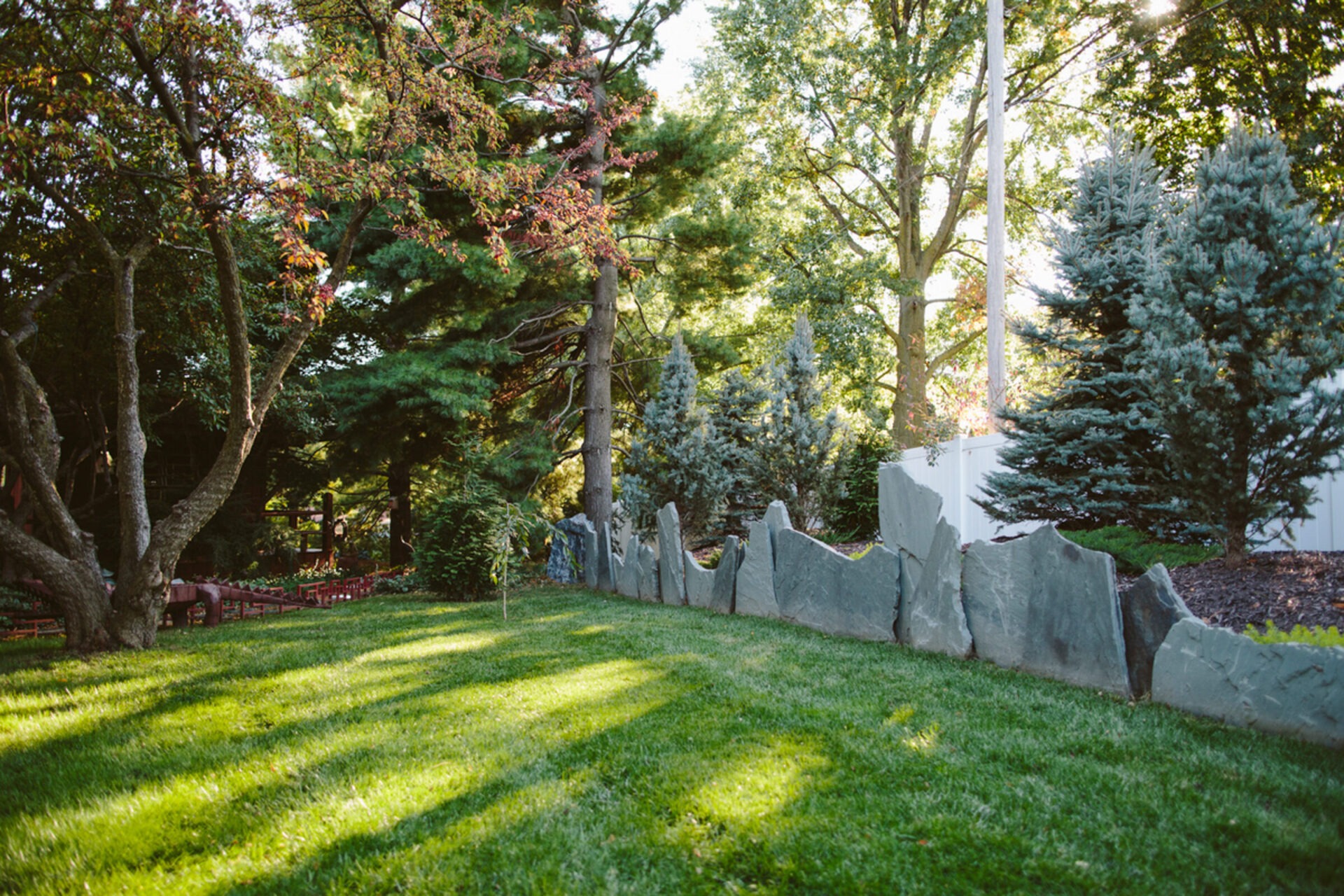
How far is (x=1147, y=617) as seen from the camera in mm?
4230

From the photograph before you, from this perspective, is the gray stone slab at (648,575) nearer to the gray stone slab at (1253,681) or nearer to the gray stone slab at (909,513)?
the gray stone slab at (909,513)

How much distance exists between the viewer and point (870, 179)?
20.6m

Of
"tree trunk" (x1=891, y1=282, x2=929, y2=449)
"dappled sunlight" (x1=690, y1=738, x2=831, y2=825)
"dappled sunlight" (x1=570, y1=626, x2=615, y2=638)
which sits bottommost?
"dappled sunlight" (x1=570, y1=626, x2=615, y2=638)

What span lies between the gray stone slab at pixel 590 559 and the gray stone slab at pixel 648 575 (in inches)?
81.3

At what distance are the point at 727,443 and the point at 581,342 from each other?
493 centimetres

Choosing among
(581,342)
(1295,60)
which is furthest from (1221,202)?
(581,342)

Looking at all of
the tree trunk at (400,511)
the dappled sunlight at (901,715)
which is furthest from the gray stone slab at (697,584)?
the tree trunk at (400,511)

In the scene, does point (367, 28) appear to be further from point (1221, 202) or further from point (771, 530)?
point (1221, 202)

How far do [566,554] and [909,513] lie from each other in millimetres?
8284

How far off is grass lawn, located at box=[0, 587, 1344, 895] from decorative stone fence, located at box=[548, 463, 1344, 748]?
185mm

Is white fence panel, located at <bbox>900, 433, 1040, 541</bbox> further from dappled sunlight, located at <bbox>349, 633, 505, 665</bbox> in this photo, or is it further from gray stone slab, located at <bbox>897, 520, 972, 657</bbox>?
dappled sunlight, located at <bbox>349, 633, 505, 665</bbox>

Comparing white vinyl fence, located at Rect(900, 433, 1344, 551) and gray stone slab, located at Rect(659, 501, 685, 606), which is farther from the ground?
white vinyl fence, located at Rect(900, 433, 1344, 551)

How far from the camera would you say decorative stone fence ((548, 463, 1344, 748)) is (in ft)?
11.7

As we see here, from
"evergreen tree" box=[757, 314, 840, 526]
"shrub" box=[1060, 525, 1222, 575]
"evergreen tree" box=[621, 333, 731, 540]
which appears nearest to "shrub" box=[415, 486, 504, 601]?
"evergreen tree" box=[621, 333, 731, 540]
